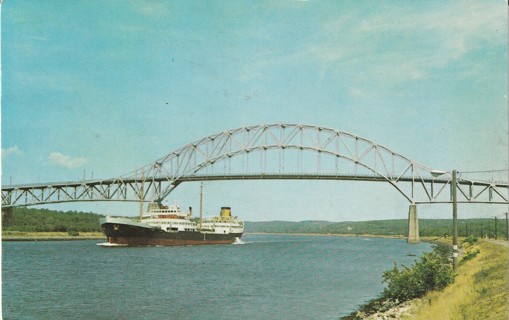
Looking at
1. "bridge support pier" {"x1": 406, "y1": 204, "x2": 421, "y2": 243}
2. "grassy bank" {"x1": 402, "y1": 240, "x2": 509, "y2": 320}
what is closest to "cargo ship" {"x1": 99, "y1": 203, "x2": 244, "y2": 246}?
"bridge support pier" {"x1": 406, "y1": 204, "x2": 421, "y2": 243}

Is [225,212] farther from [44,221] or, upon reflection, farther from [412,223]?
[44,221]

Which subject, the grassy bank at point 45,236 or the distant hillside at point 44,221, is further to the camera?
the distant hillside at point 44,221

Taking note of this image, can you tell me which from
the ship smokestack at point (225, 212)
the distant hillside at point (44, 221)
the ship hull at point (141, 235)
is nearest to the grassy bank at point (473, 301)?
the ship hull at point (141, 235)

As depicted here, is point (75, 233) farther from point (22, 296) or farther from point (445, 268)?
point (445, 268)

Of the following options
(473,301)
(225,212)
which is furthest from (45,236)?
(473,301)

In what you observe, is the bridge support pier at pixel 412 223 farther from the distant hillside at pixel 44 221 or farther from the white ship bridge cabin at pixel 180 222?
the distant hillside at pixel 44 221

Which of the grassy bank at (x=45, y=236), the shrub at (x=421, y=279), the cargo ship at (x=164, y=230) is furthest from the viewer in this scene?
the grassy bank at (x=45, y=236)

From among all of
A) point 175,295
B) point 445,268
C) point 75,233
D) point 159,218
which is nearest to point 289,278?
point 175,295
